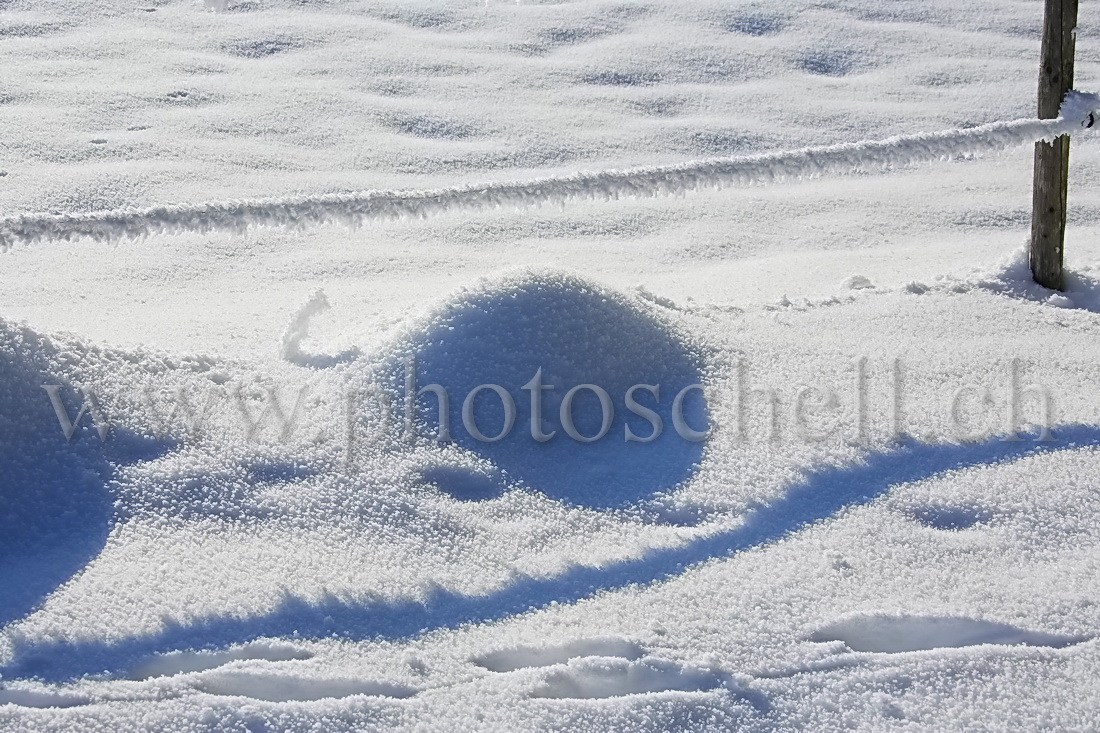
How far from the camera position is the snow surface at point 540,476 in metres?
1.72

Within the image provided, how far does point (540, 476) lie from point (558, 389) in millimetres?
231

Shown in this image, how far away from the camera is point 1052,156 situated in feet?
10.1

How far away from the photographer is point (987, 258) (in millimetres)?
3658

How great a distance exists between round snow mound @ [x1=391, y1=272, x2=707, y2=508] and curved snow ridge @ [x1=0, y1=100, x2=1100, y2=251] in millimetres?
221

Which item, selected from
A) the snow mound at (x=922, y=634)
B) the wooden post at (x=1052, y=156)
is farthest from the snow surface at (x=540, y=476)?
the wooden post at (x=1052, y=156)

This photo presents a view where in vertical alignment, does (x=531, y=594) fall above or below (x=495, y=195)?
below

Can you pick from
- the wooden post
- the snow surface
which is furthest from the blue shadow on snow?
the wooden post

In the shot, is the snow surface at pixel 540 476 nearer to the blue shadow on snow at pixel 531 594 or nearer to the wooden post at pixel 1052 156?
the blue shadow on snow at pixel 531 594

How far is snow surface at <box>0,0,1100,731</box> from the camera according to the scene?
1716mm

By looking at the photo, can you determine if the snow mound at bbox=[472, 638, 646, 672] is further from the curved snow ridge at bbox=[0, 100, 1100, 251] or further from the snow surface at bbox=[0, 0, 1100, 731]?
the curved snow ridge at bbox=[0, 100, 1100, 251]

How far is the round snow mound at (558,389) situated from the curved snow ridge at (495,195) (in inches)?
8.7

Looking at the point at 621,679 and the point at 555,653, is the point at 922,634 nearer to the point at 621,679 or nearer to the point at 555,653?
the point at 621,679

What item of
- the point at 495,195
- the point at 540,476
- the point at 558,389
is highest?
the point at 495,195

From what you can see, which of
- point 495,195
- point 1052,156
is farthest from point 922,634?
point 1052,156
